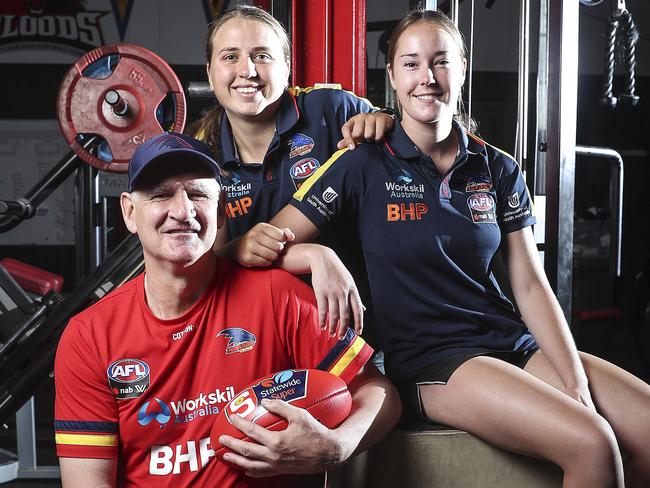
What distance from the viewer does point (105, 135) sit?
2.73 meters

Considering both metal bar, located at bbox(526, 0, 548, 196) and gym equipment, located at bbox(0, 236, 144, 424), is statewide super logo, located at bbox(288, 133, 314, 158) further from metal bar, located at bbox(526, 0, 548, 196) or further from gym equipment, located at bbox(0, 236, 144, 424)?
gym equipment, located at bbox(0, 236, 144, 424)

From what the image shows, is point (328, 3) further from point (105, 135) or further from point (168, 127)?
point (105, 135)

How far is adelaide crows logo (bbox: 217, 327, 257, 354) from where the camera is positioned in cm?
146

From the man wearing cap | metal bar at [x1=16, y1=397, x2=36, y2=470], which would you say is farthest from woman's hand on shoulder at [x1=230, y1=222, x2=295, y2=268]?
metal bar at [x1=16, y1=397, x2=36, y2=470]

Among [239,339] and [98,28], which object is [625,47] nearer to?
[239,339]

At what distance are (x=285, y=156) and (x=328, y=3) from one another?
71 cm

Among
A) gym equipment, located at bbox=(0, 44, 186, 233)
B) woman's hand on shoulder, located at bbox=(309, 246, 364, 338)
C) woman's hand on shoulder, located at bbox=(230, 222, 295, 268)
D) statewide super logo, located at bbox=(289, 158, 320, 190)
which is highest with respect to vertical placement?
gym equipment, located at bbox=(0, 44, 186, 233)

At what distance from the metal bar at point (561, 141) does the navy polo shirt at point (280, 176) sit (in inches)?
26.1

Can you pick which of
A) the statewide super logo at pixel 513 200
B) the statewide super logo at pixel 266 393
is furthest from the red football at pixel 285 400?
the statewide super logo at pixel 513 200

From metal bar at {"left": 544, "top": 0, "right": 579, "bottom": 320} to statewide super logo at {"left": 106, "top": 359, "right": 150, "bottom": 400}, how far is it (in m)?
1.31

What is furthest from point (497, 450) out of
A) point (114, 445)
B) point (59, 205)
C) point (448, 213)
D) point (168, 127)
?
point (59, 205)

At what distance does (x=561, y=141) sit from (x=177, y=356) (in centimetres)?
136

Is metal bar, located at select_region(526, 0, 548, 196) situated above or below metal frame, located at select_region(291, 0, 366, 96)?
below

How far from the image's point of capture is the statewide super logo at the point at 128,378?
142 cm
